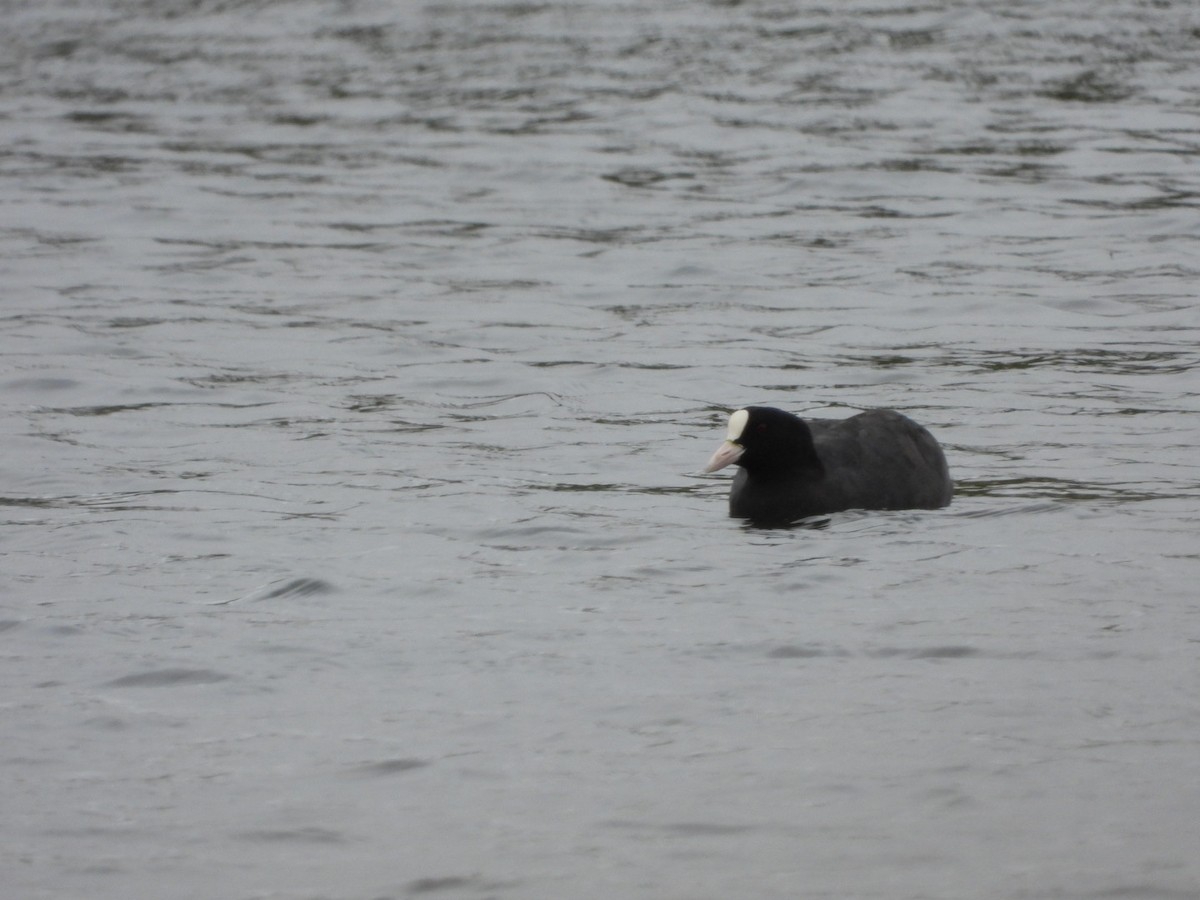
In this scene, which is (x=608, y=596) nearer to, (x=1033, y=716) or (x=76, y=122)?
(x=1033, y=716)

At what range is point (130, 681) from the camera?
7590mm

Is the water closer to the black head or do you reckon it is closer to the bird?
the bird

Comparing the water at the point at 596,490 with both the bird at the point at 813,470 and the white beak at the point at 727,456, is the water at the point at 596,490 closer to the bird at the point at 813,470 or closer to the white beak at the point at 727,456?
the bird at the point at 813,470

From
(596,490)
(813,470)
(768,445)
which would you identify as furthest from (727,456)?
(596,490)

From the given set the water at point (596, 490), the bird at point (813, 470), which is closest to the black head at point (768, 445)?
the bird at point (813, 470)

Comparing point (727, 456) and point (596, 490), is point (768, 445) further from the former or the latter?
point (596, 490)

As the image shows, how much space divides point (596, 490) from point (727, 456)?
92cm

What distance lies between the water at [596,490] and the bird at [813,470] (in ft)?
0.60

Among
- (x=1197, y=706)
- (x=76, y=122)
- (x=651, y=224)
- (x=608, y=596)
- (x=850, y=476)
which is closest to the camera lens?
(x=1197, y=706)

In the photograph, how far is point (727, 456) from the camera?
9867 mm

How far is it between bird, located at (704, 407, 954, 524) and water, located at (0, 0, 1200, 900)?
0.60 feet

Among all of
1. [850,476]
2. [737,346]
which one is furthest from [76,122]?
[850,476]

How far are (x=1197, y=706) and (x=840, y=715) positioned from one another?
45.8 inches

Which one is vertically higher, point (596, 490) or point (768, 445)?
point (768, 445)
